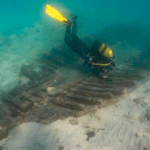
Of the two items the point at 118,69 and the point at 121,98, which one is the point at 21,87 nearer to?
the point at 121,98

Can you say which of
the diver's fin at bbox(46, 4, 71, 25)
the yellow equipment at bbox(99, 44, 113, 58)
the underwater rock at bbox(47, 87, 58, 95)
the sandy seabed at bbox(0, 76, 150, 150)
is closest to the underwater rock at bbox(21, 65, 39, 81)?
the underwater rock at bbox(47, 87, 58, 95)

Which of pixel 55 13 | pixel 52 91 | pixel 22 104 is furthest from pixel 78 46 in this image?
pixel 22 104

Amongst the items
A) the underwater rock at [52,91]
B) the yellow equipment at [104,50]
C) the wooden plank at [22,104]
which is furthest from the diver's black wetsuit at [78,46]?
the wooden plank at [22,104]

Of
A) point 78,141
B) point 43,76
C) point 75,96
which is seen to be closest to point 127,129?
point 78,141

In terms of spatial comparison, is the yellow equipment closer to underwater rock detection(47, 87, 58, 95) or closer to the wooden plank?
underwater rock detection(47, 87, 58, 95)

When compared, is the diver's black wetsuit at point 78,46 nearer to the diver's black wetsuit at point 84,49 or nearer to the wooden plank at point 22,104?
the diver's black wetsuit at point 84,49

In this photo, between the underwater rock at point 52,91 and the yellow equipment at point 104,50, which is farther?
the underwater rock at point 52,91

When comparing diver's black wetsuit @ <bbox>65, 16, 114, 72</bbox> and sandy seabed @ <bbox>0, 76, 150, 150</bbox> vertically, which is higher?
diver's black wetsuit @ <bbox>65, 16, 114, 72</bbox>

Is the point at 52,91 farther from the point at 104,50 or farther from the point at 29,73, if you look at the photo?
the point at 104,50

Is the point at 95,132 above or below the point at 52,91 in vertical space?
below

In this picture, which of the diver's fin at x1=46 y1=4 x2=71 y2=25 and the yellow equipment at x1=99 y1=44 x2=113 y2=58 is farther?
the diver's fin at x1=46 y1=4 x2=71 y2=25

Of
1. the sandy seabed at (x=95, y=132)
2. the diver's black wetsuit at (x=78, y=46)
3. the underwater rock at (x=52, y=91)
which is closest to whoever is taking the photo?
the sandy seabed at (x=95, y=132)
